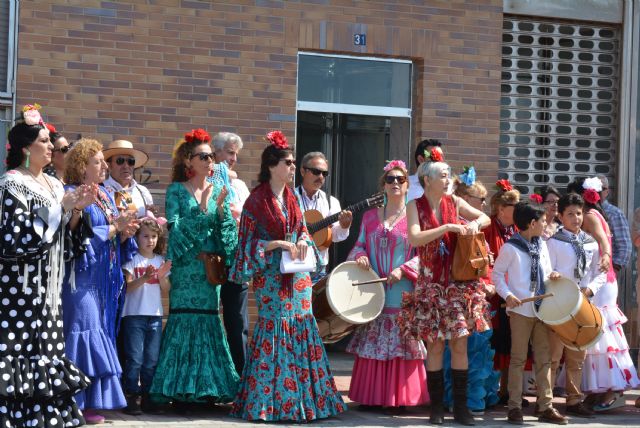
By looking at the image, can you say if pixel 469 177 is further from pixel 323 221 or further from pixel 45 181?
pixel 45 181

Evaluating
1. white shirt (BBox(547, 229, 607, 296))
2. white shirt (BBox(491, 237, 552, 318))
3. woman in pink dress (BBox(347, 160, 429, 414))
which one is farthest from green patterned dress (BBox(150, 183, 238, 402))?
white shirt (BBox(547, 229, 607, 296))

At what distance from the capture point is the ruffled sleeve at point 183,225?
802 centimetres

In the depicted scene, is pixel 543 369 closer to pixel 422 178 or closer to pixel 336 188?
pixel 422 178

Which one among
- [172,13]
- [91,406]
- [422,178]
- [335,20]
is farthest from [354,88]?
[91,406]

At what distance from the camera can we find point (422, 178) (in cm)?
816

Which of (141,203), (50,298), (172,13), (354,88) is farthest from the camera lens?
(354,88)

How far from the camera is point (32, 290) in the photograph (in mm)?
7062

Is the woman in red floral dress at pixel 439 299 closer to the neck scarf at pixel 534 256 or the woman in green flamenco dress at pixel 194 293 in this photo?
the neck scarf at pixel 534 256

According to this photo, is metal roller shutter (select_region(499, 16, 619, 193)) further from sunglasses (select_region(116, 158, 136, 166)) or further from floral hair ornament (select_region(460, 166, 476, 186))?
sunglasses (select_region(116, 158, 136, 166))

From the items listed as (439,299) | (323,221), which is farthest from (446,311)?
(323,221)

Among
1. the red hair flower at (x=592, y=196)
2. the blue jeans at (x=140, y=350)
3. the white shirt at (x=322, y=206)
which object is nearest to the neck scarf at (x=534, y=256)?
the red hair flower at (x=592, y=196)

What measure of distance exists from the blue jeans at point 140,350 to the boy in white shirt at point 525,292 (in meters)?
2.60

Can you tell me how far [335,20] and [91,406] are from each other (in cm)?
504

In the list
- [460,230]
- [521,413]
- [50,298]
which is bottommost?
[521,413]
